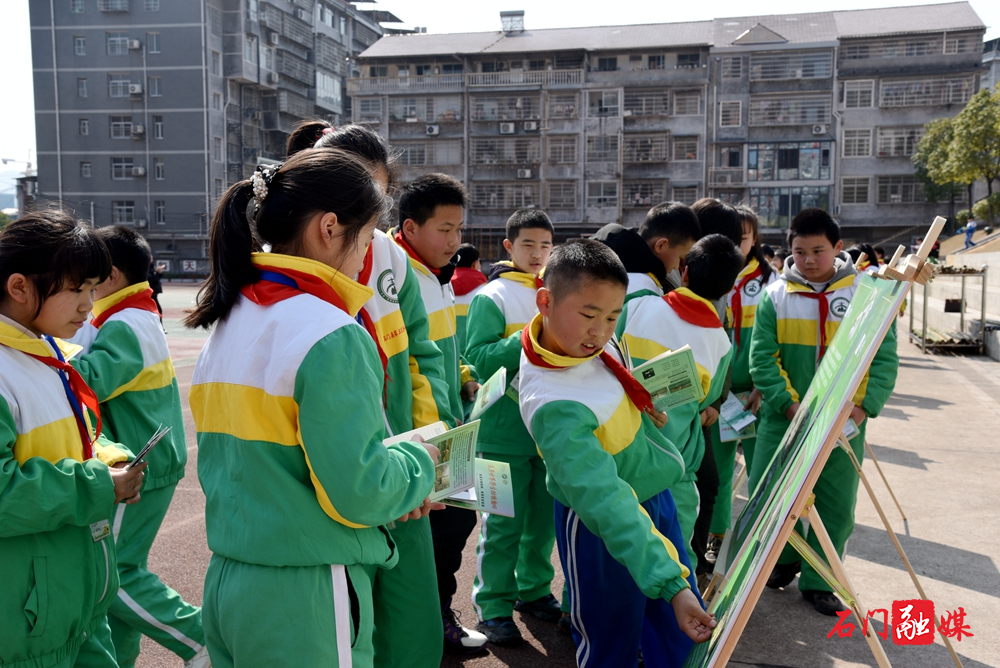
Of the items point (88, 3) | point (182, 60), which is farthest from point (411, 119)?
point (88, 3)

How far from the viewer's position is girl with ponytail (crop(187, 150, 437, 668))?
158 cm

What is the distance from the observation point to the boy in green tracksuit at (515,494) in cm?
338

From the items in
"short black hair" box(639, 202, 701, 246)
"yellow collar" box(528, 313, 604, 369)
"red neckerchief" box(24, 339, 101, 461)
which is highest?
"short black hair" box(639, 202, 701, 246)

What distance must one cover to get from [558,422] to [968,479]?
15.3ft

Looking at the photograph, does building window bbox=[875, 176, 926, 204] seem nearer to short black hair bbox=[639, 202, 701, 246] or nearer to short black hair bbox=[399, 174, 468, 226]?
short black hair bbox=[639, 202, 701, 246]

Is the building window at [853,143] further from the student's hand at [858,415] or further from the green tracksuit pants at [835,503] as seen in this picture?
the green tracksuit pants at [835,503]

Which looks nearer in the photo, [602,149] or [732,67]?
[732,67]

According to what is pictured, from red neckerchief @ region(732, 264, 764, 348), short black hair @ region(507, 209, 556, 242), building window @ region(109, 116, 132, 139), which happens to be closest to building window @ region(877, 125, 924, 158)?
building window @ region(109, 116, 132, 139)

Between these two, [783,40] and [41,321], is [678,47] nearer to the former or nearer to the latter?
[783,40]

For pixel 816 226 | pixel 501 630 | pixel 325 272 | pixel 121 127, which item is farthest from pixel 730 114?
pixel 325 272

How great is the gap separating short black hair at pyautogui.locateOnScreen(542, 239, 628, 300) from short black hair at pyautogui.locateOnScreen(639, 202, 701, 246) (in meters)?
Result: 1.20

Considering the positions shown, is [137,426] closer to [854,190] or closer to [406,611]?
[406,611]

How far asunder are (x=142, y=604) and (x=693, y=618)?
6.15 feet

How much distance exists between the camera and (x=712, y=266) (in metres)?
3.17
